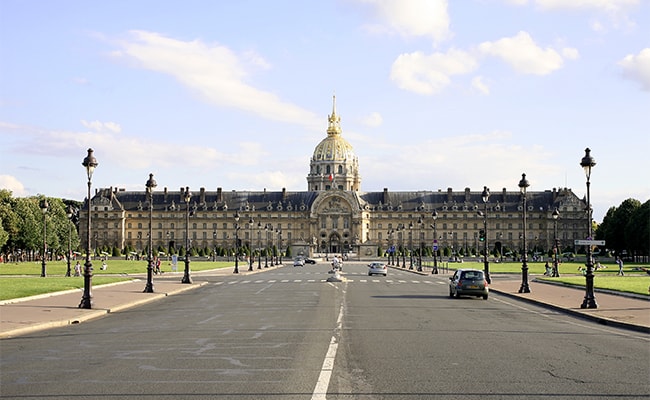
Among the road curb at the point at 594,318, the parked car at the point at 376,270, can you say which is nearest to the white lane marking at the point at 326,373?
the road curb at the point at 594,318

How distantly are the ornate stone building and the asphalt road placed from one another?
524ft

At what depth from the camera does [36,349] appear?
15609 millimetres

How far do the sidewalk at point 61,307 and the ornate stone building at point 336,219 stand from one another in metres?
147

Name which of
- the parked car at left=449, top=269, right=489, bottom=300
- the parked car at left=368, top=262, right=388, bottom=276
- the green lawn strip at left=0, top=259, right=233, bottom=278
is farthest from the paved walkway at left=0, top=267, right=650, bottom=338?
the parked car at left=368, top=262, right=388, bottom=276

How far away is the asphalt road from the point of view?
426 inches

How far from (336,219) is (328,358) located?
572 ft

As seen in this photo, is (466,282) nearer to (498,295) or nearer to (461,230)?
(498,295)

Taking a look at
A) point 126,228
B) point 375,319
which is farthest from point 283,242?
point 375,319

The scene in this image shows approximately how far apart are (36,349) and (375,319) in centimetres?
972

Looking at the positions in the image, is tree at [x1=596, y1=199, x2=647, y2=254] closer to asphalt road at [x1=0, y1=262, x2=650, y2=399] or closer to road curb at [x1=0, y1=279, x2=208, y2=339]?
road curb at [x1=0, y1=279, x2=208, y2=339]

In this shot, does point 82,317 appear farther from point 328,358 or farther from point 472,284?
point 472,284

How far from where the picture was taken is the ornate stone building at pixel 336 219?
184 meters

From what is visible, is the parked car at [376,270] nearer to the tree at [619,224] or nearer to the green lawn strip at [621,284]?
the green lawn strip at [621,284]

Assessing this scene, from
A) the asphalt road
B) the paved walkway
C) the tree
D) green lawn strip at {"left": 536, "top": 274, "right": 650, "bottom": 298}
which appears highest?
the tree
